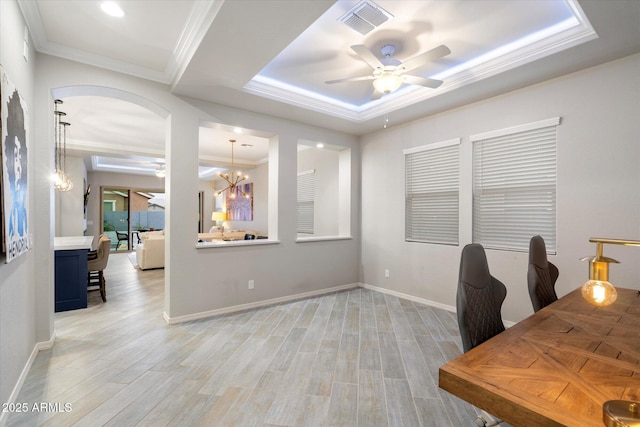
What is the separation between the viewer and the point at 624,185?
106 inches

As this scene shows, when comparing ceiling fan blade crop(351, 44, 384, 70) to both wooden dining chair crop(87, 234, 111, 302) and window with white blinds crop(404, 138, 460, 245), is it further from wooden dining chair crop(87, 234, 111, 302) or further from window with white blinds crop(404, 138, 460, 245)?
wooden dining chair crop(87, 234, 111, 302)

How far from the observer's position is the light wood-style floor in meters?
1.92

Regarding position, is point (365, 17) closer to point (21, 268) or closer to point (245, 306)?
point (21, 268)

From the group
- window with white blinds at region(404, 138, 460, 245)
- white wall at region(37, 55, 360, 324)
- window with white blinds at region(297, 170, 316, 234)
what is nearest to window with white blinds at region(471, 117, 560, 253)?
window with white blinds at region(404, 138, 460, 245)

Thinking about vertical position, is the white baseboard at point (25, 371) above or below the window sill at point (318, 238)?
below

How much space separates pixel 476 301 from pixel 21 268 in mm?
3142

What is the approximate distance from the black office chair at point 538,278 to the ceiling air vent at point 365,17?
6.70ft

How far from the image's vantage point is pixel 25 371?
2.31 meters

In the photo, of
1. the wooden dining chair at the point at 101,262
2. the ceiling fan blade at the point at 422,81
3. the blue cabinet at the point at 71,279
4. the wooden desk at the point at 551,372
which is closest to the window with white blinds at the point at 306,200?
the wooden dining chair at the point at 101,262

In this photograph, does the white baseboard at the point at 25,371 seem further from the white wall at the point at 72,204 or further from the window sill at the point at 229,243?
the white wall at the point at 72,204

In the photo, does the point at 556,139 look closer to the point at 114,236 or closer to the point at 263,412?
the point at 263,412

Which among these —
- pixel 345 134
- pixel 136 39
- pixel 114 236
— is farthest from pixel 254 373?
pixel 114 236

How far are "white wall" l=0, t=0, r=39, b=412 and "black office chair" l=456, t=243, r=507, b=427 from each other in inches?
101

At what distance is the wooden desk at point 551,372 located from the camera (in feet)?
2.79
